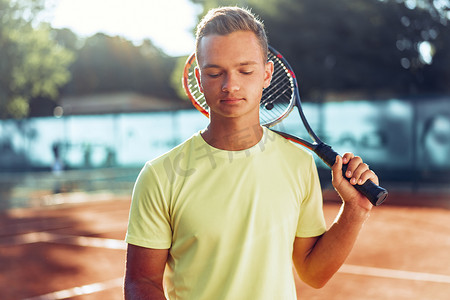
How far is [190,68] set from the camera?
2566 millimetres

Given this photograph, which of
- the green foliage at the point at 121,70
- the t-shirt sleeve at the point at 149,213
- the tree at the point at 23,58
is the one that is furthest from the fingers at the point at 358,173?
the green foliage at the point at 121,70

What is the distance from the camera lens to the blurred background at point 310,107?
44.1 feet

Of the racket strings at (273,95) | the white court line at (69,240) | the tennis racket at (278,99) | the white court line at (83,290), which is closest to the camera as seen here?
the tennis racket at (278,99)

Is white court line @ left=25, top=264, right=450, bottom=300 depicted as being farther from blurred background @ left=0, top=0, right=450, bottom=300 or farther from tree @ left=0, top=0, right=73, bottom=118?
tree @ left=0, top=0, right=73, bottom=118

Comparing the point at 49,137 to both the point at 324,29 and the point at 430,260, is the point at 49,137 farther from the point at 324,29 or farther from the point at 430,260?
the point at 430,260

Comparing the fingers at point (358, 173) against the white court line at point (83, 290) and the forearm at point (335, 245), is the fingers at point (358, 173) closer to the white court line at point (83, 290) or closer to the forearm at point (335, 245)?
the forearm at point (335, 245)

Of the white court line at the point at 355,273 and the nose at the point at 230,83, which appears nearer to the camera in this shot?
the nose at the point at 230,83

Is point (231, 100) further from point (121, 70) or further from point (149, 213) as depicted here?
point (121, 70)

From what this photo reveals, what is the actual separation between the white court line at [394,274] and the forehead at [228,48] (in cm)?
432

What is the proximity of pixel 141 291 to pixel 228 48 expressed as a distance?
759 millimetres

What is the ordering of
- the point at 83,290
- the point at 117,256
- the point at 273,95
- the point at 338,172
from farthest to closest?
the point at 117,256
the point at 83,290
the point at 273,95
the point at 338,172

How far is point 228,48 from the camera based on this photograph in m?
1.60

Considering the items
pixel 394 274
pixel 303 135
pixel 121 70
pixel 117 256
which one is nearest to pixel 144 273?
pixel 394 274

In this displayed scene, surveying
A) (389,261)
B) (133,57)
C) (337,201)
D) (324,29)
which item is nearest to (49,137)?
(337,201)
